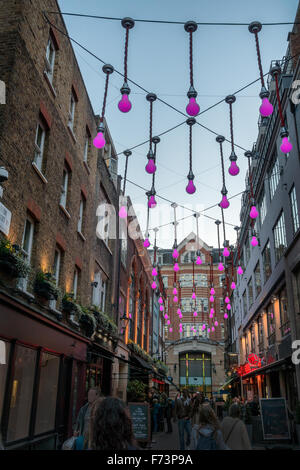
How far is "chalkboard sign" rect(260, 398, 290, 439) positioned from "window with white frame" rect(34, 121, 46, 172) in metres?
10.2

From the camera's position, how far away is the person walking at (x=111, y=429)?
9.98 ft

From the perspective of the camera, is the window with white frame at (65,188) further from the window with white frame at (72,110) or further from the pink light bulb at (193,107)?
the pink light bulb at (193,107)

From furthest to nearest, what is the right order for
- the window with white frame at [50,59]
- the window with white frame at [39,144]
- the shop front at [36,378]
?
Answer: the window with white frame at [50,59] < the window with white frame at [39,144] < the shop front at [36,378]

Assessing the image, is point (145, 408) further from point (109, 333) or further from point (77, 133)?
point (77, 133)

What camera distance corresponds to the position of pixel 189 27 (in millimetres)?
8617

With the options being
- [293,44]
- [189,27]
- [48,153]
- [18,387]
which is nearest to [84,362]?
[18,387]

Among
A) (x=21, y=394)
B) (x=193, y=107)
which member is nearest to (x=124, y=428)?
(x=193, y=107)

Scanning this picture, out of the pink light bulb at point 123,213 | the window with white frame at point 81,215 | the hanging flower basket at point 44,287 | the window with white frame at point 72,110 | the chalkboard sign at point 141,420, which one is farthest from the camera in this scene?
the window with white frame at point 81,215

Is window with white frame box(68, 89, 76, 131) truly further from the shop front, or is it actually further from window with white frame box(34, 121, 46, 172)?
the shop front

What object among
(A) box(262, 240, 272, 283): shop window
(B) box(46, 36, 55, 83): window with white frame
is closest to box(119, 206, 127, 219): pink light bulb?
(B) box(46, 36, 55, 83): window with white frame

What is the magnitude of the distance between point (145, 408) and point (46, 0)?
12885mm

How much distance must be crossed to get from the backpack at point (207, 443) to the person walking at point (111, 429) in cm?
282

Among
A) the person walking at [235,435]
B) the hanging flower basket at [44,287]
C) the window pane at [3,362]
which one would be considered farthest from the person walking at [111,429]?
the hanging flower basket at [44,287]

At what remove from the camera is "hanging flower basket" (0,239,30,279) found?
8406 mm
